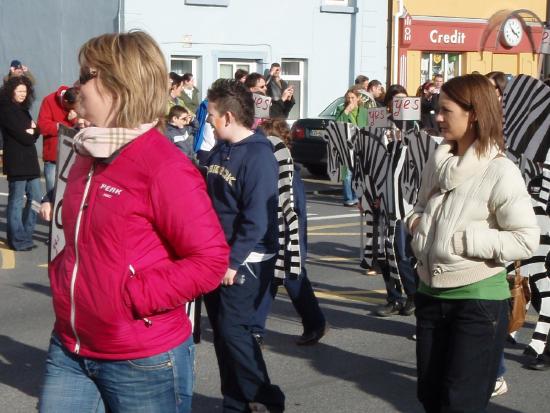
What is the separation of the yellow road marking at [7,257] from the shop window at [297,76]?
14.3 meters

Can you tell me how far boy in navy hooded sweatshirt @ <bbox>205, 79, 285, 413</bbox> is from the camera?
533 centimetres

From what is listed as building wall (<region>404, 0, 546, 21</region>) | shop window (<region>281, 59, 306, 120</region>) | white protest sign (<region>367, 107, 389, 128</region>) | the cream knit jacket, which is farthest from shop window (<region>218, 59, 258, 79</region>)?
the cream knit jacket

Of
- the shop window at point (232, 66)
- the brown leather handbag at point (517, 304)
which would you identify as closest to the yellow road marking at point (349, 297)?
the brown leather handbag at point (517, 304)

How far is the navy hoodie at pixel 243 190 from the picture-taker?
532cm

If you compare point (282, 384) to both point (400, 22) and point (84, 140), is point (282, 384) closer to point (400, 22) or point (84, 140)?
point (84, 140)

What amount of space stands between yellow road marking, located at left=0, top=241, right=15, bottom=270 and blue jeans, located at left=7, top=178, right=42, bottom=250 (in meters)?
0.10

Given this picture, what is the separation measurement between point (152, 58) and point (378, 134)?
571 centimetres

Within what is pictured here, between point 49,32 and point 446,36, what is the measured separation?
10164 millimetres

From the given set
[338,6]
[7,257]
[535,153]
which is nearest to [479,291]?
[535,153]

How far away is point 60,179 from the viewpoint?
4176mm

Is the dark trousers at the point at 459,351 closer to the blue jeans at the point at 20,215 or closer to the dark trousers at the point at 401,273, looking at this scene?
the dark trousers at the point at 401,273

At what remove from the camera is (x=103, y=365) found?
3326 millimetres

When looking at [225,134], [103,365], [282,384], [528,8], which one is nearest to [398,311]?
[282,384]

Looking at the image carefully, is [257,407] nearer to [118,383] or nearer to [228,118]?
[228,118]
